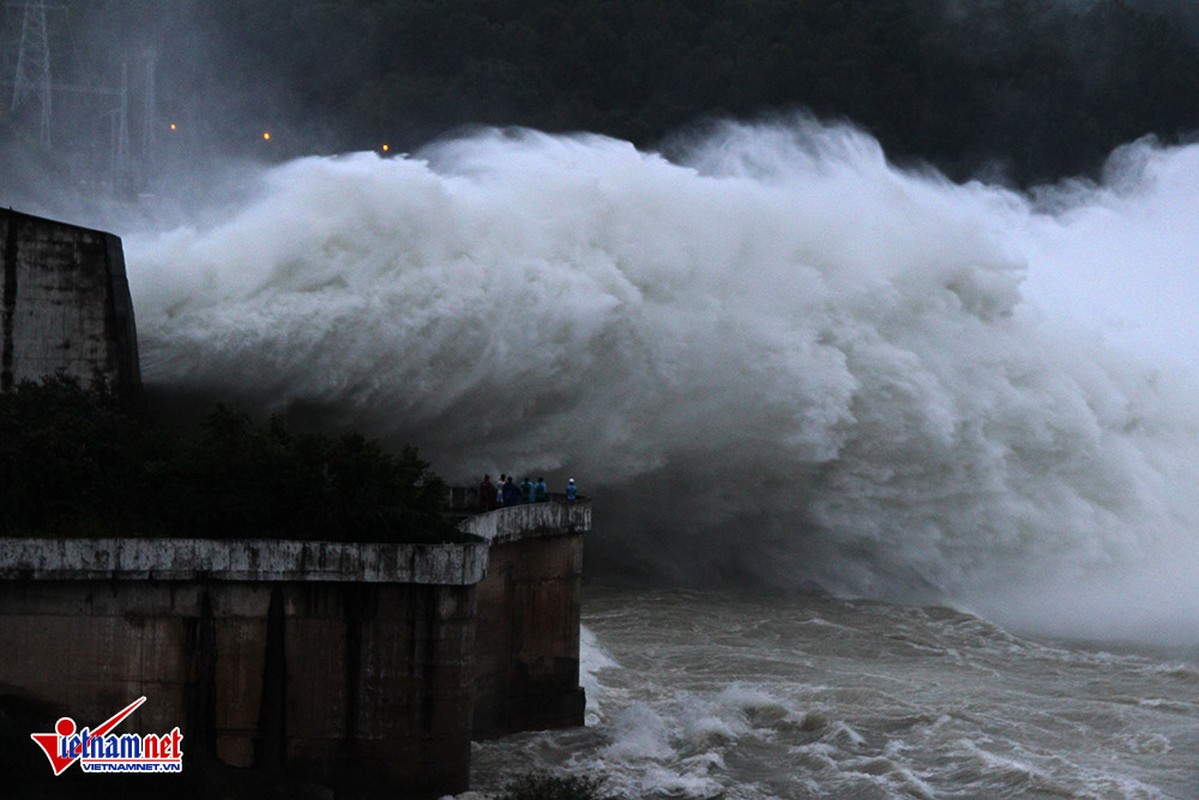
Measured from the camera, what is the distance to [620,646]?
88.1ft

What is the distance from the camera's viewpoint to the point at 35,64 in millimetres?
86500

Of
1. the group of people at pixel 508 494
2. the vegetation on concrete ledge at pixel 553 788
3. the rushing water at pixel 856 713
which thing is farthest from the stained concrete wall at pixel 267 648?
the group of people at pixel 508 494

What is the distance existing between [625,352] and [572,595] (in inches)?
298

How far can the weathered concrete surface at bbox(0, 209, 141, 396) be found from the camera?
835 inches

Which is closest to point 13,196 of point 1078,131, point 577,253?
point 577,253

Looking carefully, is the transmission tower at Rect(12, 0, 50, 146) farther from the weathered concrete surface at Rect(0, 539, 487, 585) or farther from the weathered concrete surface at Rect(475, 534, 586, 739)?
the weathered concrete surface at Rect(0, 539, 487, 585)

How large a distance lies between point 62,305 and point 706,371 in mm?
12356

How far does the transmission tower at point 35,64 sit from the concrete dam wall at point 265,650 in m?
68.0

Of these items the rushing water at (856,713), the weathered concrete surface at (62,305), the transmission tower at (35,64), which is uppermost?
the transmission tower at (35,64)

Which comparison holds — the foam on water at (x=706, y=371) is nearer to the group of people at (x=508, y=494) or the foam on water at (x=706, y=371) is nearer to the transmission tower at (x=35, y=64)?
the group of people at (x=508, y=494)

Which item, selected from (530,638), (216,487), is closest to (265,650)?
(216,487)

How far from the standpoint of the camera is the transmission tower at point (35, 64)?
81875 mm

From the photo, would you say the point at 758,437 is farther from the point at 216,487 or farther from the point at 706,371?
the point at 216,487

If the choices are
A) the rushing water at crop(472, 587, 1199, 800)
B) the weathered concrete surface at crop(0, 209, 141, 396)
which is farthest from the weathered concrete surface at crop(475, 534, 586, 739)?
the weathered concrete surface at crop(0, 209, 141, 396)
